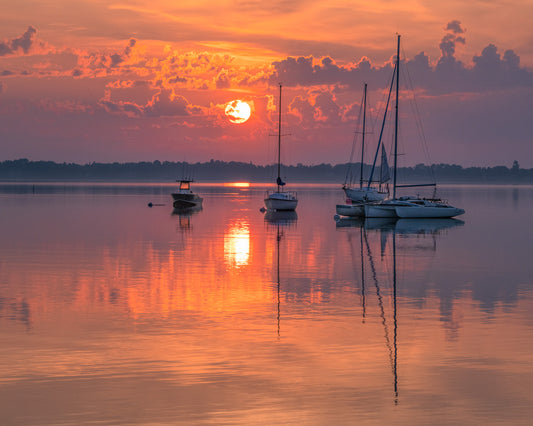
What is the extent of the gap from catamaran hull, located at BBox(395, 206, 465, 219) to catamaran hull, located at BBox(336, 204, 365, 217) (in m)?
4.76

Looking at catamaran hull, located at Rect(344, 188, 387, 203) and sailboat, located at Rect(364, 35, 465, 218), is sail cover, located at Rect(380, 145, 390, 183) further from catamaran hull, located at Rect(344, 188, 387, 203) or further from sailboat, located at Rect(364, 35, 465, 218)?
sailboat, located at Rect(364, 35, 465, 218)

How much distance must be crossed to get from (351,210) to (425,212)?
25.2ft

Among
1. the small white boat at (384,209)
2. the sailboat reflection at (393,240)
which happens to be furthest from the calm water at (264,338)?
the small white boat at (384,209)

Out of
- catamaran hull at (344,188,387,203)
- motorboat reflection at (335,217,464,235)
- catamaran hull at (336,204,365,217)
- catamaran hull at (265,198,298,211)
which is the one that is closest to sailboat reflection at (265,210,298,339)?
catamaran hull at (265,198,298,211)

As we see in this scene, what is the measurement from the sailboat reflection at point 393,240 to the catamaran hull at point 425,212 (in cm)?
62

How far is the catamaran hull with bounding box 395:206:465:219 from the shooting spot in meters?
71.7

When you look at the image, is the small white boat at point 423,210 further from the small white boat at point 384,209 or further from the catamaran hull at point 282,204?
the catamaran hull at point 282,204

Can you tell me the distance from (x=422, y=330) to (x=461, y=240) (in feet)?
104

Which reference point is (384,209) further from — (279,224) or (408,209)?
(279,224)

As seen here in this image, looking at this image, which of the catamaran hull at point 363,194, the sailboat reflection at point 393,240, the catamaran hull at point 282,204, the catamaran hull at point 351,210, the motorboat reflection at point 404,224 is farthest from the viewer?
the catamaran hull at point 363,194

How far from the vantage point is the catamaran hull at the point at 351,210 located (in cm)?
→ 7588

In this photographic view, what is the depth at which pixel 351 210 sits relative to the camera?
76.4 metres

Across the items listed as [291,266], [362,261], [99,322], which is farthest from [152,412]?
[362,261]

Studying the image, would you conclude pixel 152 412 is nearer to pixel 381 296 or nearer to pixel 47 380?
pixel 47 380
